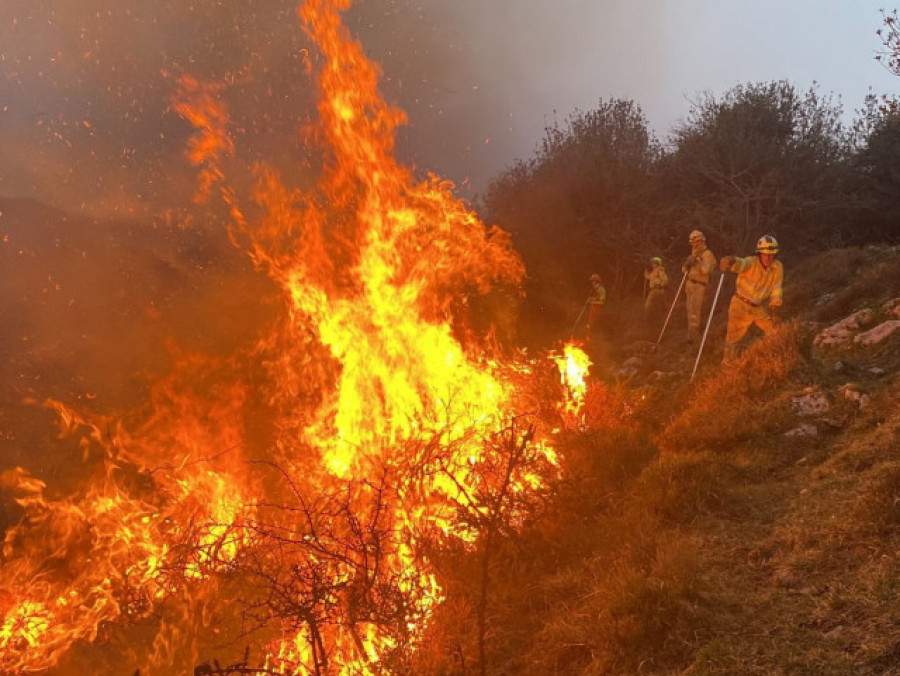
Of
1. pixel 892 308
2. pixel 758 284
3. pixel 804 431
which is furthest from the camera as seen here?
pixel 758 284

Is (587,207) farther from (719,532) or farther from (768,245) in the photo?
(719,532)

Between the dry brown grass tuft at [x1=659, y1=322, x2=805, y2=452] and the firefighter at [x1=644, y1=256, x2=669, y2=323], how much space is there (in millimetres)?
7796

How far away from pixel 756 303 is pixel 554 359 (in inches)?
141

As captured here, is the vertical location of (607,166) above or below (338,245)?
above

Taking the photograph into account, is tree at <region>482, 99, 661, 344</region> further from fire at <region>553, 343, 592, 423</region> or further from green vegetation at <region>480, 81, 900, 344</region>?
fire at <region>553, 343, 592, 423</region>

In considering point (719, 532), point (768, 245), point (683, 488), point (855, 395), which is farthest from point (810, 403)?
point (768, 245)

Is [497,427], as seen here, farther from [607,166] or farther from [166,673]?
[607,166]

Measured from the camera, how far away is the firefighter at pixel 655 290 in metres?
16.5

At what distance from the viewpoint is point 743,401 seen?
7492 mm

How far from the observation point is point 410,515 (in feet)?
18.4

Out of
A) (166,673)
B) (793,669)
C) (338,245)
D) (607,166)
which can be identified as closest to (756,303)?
(338,245)

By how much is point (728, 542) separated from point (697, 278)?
9.04m

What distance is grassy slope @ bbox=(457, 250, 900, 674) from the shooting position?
3.59 metres

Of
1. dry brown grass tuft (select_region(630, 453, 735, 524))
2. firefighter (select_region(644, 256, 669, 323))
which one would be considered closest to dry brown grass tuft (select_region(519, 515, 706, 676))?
dry brown grass tuft (select_region(630, 453, 735, 524))
